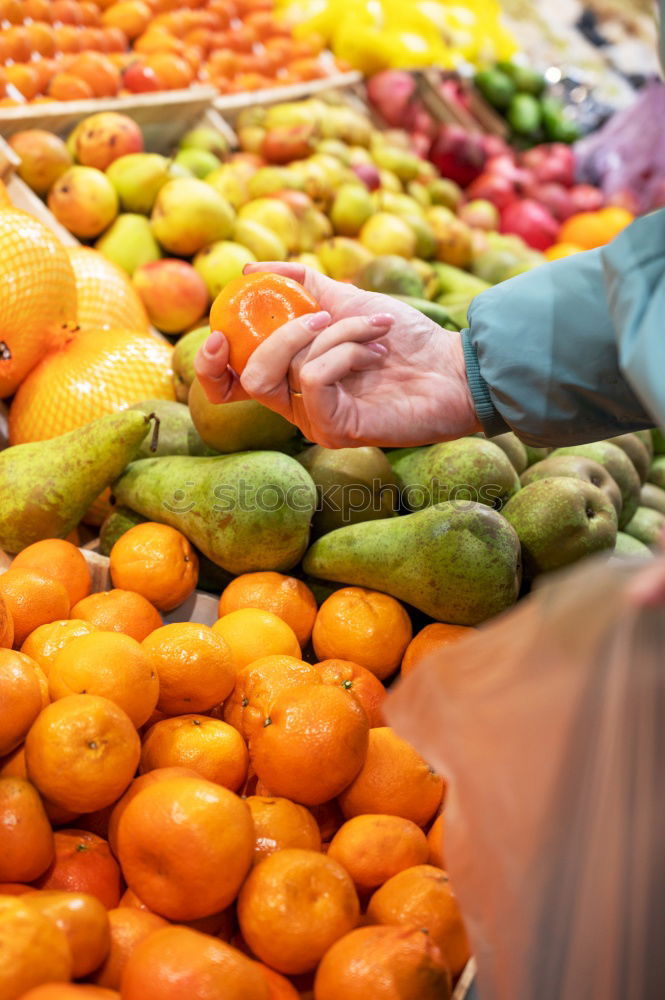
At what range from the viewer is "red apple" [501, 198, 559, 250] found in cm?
469

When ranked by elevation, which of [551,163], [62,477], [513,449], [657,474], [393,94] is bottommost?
[657,474]

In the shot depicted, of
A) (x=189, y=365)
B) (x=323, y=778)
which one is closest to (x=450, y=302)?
(x=189, y=365)

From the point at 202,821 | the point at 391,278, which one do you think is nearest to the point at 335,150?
the point at 391,278

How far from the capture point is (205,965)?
95cm

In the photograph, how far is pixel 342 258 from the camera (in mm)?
3227

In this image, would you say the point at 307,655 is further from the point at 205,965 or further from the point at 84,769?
the point at 205,965

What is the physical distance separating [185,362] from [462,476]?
790 millimetres

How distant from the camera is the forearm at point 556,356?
1394 mm

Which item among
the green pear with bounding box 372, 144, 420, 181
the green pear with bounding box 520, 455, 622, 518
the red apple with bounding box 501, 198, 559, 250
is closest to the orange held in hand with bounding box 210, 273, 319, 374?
the green pear with bounding box 520, 455, 622, 518

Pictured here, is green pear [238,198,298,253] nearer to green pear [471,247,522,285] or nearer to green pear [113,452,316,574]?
green pear [471,247,522,285]

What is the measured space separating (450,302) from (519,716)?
2334mm

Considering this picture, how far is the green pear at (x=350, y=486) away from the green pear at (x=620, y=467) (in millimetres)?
526

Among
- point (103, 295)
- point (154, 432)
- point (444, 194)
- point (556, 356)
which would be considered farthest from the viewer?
point (444, 194)

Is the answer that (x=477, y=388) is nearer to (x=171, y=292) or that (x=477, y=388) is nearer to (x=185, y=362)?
(x=185, y=362)
